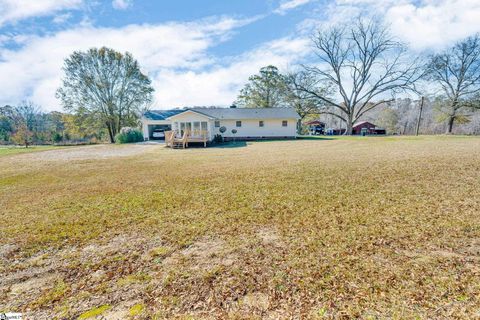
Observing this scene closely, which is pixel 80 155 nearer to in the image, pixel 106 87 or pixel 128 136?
pixel 128 136

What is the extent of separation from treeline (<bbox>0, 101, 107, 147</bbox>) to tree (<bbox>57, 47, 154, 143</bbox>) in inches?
60.2

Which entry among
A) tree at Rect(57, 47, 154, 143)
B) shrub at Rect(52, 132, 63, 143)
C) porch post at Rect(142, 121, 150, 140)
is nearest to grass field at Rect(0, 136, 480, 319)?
porch post at Rect(142, 121, 150, 140)

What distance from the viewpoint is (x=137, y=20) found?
40.1ft

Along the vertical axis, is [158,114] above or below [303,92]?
below

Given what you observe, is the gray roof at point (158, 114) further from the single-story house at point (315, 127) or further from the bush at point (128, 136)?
the single-story house at point (315, 127)

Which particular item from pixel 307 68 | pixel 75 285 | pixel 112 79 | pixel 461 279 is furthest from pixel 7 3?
pixel 307 68

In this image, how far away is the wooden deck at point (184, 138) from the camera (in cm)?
1698

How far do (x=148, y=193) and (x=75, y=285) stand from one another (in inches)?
122

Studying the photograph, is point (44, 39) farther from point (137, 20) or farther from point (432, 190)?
point (432, 190)

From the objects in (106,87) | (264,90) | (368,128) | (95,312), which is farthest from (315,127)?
(95,312)

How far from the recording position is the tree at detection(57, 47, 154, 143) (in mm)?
25891

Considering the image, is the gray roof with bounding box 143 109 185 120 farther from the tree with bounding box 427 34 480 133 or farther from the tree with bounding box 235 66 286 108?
the tree with bounding box 427 34 480 133

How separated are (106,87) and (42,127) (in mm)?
21057

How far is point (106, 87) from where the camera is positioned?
88.0 ft
